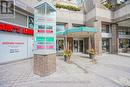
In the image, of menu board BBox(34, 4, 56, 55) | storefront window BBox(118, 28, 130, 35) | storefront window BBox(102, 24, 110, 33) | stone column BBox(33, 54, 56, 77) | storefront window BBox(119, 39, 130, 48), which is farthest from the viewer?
storefront window BBox(118, 28, 130, 35)

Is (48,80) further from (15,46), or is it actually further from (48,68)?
(15,46)

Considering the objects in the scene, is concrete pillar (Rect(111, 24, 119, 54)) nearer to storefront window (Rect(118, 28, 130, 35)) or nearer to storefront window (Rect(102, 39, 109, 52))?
storefront window (Rect(102, 39, 109, 52))

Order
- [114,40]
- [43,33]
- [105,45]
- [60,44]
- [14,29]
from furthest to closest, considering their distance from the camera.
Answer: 1. [60,44]
2. [105,45]
3. [114,40]
4. [14,29]
5. [43,33]

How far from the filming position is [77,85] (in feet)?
21.0

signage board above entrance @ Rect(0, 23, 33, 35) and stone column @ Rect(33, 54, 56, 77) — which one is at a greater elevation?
signage board above entrance @ Rect(0, 23, 33, 35)

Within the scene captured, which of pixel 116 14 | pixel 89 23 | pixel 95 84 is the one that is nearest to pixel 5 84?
pixel 95 84

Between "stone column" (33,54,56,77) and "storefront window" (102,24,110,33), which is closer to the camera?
"stone column" (33,54,56,77)

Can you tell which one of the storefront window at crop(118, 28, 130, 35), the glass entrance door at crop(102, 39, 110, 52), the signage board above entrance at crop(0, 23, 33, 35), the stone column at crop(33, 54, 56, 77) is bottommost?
the stone column at crop(33, 54, 56, 77)

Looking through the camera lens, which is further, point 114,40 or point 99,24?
point 114,40

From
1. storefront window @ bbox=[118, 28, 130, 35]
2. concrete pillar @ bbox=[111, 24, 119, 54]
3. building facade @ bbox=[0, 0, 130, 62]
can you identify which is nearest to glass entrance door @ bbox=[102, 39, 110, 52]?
building facade @ bbox=[0, 0, 130, 62]

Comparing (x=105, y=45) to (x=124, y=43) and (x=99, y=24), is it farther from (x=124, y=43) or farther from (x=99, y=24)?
(x=99, y=24)

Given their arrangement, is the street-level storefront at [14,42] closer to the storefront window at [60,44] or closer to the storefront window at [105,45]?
the storefront window at [60,44]

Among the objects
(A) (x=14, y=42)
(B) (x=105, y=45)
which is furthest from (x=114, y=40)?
(A) (x=14, y=42)

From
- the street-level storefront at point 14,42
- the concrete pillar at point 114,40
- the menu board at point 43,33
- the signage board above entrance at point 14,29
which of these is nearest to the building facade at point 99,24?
the concrete pillar at point 114,40
